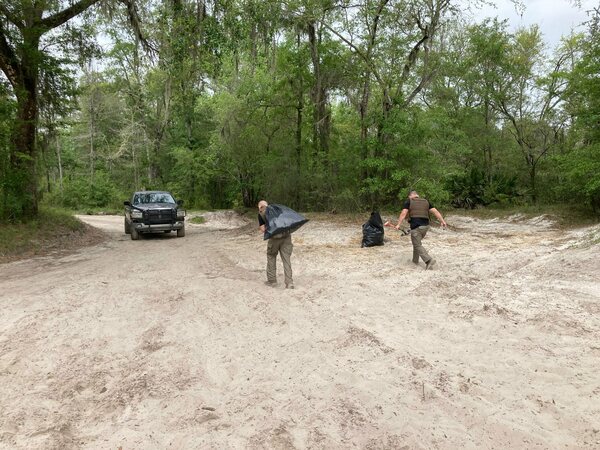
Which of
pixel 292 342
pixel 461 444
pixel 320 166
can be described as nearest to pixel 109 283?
pixel 292 342

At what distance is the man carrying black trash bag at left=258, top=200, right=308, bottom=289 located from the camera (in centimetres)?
748

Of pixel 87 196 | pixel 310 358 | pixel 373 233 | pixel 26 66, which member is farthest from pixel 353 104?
pixel 87 196

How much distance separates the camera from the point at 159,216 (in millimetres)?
15508

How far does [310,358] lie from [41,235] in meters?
12.7

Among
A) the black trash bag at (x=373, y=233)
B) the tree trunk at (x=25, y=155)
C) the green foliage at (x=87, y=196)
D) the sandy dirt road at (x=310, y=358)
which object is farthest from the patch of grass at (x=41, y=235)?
the green foliage at (x=87, y=196)

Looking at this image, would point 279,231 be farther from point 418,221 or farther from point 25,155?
point 25,155

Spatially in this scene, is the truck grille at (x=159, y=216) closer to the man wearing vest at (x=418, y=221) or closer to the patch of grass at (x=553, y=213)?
the man wearing vest at (x=418, y=221)

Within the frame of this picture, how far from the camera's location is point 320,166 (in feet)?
63.1

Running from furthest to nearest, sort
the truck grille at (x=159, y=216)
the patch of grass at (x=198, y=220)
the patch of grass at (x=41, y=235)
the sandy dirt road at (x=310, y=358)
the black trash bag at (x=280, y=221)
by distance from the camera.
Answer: the patch of grass at (x=198, y=220) → the truck grille at (x=159, y=216) → the patch of grass at (x=41, y=235) → the black trash bag at (x=280, y=221) → the sandy dirt road at (x=310, y=358)

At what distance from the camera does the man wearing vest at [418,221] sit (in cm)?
895

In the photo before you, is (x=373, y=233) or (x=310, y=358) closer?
(x=310, y=358)

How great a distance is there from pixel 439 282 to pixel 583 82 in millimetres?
11816

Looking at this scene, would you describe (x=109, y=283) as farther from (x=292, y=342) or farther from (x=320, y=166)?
(x=320, y=166)

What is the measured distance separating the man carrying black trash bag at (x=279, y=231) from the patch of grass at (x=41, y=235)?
26.0 feet
